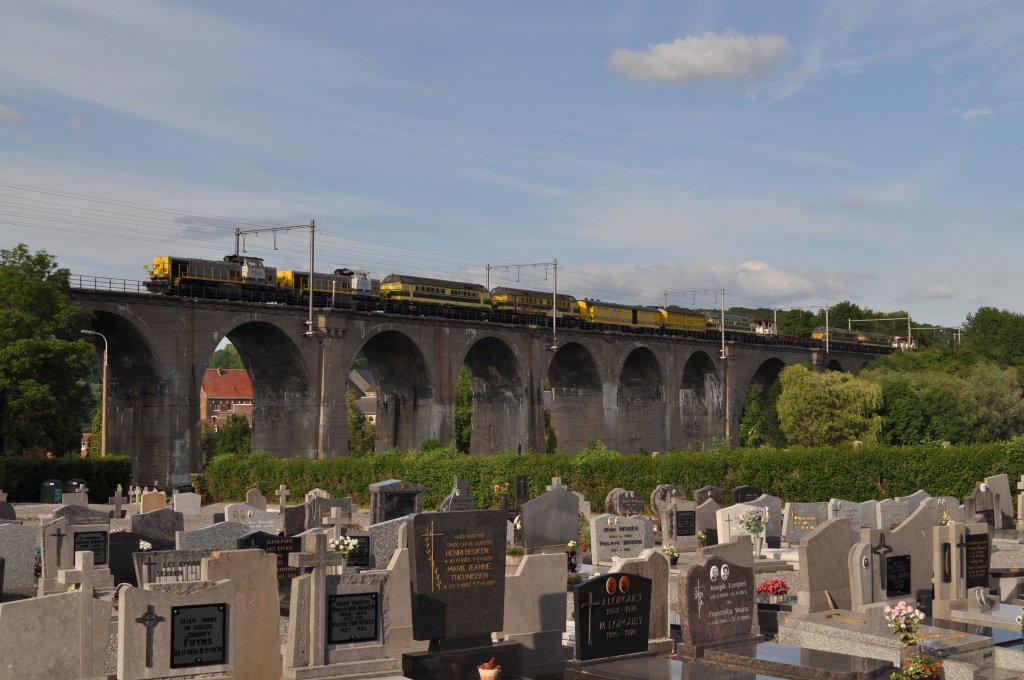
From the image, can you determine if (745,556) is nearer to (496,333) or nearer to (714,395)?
(496,333)

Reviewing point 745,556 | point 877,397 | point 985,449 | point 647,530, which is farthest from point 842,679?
point 877,397

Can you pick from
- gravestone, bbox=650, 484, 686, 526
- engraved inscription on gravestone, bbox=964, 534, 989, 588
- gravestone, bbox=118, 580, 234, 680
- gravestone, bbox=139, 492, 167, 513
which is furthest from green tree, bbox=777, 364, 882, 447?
gravestone, bbox=118, 580, 234, 680

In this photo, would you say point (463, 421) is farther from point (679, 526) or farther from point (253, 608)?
point (253, 608)

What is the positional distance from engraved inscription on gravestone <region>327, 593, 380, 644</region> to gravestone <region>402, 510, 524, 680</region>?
20.0 inches

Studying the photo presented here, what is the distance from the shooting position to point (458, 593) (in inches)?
459

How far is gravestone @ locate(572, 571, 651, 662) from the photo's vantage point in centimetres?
1161

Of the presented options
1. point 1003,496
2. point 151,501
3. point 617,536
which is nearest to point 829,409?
point 1003,496

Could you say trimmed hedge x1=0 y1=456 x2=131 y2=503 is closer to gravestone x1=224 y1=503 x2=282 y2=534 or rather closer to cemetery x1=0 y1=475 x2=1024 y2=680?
gravestone x1=224 y1=503 x2=282 y2=534

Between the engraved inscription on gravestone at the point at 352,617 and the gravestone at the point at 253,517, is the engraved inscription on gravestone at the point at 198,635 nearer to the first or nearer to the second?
the engraved inscription on gravestone at the point at 352,617

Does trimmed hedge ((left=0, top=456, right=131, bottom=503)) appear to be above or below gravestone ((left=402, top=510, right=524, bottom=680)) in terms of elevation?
below

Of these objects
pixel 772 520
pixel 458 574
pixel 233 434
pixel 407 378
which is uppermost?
pixel 407 378

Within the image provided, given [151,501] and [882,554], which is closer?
[882,554]

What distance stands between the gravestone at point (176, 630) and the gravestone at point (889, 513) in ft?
60.3

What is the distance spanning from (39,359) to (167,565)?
2993 centimetres
